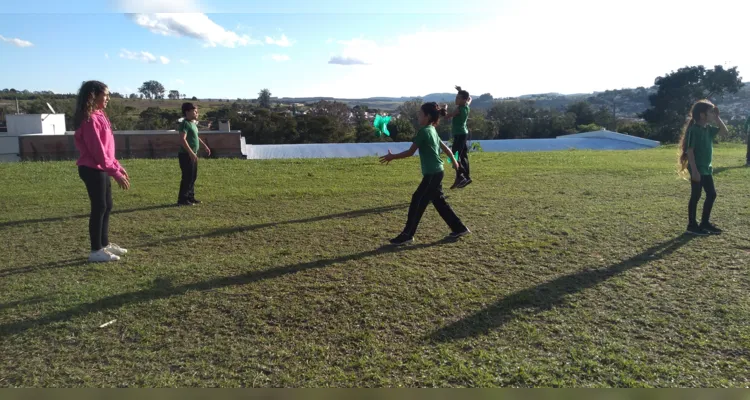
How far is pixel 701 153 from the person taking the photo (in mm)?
6281

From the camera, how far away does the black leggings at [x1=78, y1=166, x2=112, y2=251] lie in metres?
5.32

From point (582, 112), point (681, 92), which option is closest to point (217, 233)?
point (681, 92)

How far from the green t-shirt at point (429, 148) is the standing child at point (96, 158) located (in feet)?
10.6

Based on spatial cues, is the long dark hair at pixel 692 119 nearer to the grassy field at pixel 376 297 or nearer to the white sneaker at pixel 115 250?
the grassy field at pixel 376 297

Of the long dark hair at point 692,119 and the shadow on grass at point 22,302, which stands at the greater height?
the long dark hair at point 692,119

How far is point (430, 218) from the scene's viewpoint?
7391mm

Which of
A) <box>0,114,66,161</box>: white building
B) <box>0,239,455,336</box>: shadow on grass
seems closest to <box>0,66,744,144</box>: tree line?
<box>0,114,66,161</box>: white building

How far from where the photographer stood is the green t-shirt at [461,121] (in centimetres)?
848

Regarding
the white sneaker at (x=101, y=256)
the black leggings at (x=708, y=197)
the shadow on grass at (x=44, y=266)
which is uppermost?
the black leggings at (x=708, y=197)

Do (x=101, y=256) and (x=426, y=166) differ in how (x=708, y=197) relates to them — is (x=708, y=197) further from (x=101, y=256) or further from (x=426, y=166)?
(x=101, y=256)

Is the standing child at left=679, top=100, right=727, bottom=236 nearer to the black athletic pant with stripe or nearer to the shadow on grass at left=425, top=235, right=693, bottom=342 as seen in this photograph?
the shadow on grass at left=425, top=235, right=693, bottom=342

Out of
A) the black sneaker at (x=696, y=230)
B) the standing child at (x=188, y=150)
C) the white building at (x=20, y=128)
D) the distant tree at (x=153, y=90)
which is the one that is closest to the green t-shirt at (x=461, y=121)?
the black sneaker at (x=696, y=230)

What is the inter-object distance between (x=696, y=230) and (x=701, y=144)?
3.48 ft

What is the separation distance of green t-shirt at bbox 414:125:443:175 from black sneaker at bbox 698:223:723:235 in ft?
11.2
